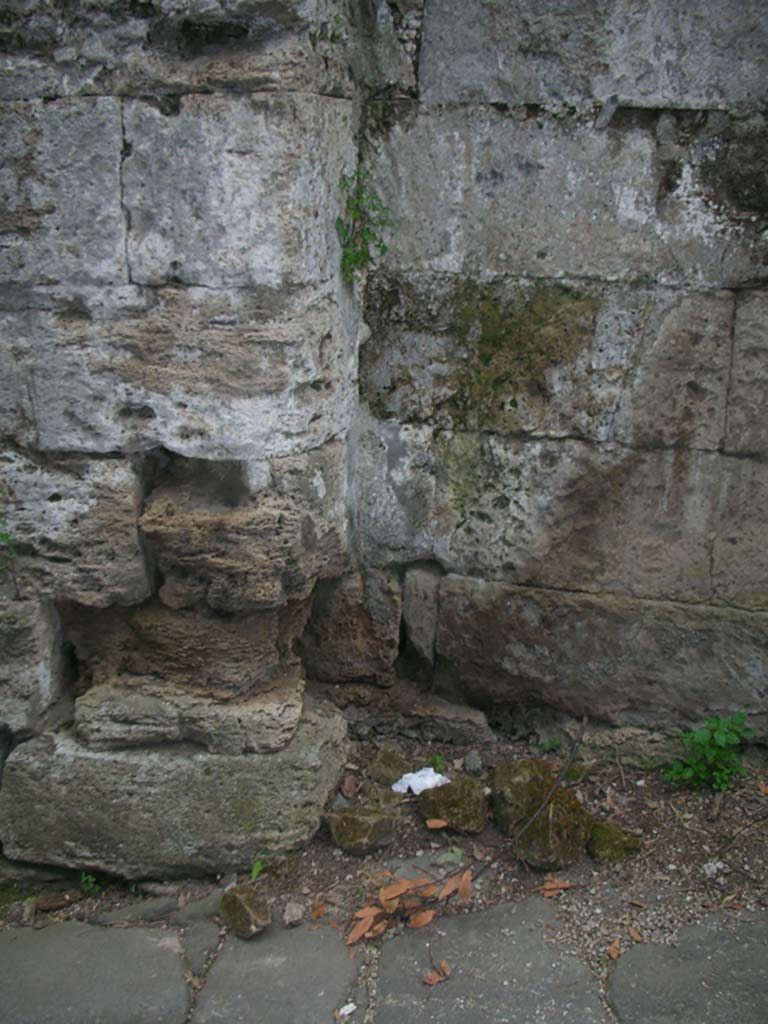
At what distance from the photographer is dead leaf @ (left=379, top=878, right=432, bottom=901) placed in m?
2.66

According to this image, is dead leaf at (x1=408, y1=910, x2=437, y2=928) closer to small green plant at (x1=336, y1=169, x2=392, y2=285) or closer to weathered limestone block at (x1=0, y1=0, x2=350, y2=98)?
small green plant at (x1=336, y1=169, x2=392, y2=285)

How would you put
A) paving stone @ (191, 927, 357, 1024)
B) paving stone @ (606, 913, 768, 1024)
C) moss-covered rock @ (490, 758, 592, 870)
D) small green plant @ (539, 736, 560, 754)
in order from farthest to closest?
small green plant @ (539, 736, 560, 754), moss-covered rock @ (490, 758, 592, 870), paving stone @ (191, 927, 357, 1024), paving stone @ (606, 913, 768, 1024)

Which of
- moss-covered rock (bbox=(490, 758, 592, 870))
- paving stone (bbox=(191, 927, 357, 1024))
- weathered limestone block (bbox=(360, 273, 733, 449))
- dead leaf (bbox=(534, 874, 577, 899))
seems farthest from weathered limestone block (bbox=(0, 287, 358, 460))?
dead leaf (bbox=(534, 874, 577, 899))

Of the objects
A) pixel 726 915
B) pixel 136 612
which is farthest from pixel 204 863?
pixel 726 915

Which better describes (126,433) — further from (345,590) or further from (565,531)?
(565,531)

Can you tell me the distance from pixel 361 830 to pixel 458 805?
1.02ft

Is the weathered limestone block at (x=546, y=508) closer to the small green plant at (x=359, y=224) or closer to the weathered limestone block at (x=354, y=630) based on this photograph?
the weathered limestone block at (x=354, y=630)

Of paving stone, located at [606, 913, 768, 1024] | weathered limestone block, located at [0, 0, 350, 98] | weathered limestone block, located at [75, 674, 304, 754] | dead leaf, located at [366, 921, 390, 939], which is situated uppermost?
weathered limestone block, located at [0, 0, 350, 98]

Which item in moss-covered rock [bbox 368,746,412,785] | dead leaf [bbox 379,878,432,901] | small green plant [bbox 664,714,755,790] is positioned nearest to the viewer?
dead leaf [bbox 379,878,432,901]

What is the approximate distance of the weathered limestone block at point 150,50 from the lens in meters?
2.35

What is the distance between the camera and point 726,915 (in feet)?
8.46

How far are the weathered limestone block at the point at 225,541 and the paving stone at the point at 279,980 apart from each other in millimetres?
928

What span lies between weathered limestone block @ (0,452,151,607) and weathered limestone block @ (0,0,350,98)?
99 cm

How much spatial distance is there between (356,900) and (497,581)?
108 cm
